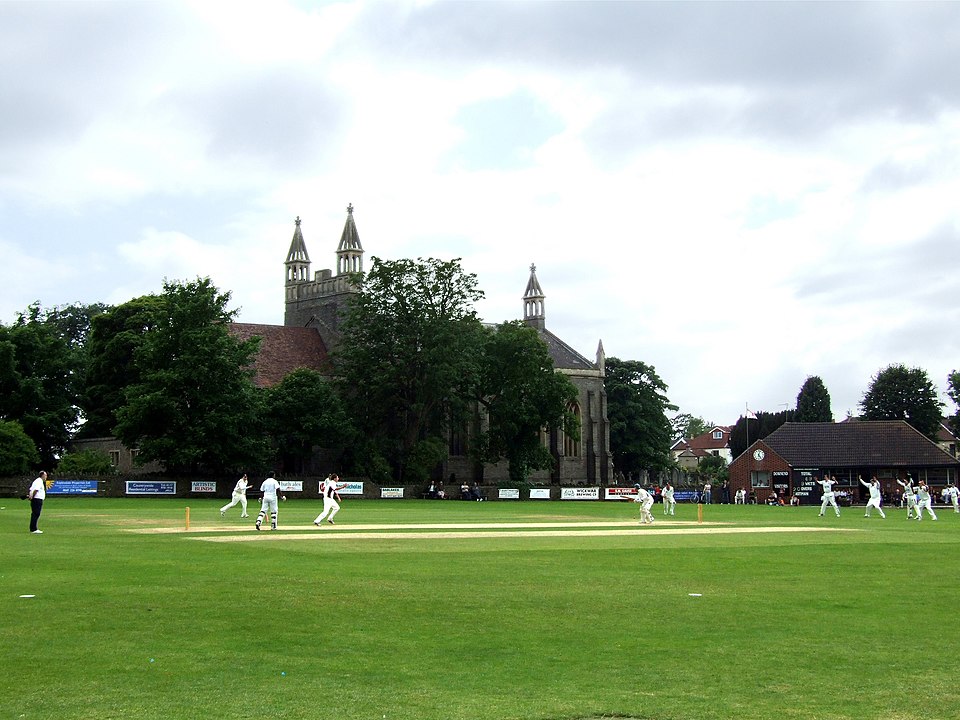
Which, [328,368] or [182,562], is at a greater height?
[328,368]

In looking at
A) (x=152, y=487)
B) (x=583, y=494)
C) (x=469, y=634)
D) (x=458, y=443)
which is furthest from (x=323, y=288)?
(x=469, y=634)

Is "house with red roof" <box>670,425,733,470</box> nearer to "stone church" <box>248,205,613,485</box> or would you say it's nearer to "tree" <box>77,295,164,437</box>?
"stone church" <box>248,205,613,485</box>

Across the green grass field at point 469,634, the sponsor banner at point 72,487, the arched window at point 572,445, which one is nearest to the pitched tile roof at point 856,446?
the arched window at point 572,445

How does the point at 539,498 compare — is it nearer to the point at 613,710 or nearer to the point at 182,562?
the point at 182,562

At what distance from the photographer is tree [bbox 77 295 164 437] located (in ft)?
269

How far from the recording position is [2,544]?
962 inches

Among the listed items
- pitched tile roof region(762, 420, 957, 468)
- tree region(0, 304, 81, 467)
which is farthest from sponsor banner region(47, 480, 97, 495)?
pitched tile roof region(762, 420, 957, 468)

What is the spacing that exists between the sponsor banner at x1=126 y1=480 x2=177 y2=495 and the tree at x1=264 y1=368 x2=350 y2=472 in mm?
8977

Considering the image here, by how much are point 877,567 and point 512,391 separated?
6570 cm

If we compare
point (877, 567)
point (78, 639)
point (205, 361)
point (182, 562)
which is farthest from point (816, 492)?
point (78, 639)

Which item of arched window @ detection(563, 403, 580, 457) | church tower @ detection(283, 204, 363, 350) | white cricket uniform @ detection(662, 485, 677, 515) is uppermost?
church tower @ detection(283, 204, 363, 350)

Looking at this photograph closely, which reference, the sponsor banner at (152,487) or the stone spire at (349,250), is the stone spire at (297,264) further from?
the sponsor banner at (152,487)

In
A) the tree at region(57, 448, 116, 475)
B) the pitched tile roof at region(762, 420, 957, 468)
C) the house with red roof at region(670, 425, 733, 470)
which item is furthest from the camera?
the house with red roof at region(670, 425, 733, 470)

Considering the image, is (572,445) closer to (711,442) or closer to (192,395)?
(192,395)
